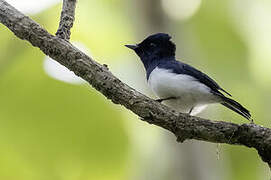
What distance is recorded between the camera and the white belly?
4.40 m

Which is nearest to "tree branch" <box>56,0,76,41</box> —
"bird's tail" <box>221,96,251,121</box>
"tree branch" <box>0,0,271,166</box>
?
"tree branch" <box>0,0,271,166</box>

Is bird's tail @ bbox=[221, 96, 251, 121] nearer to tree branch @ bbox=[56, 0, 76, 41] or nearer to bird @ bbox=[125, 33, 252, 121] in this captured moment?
bird @ bbox=[125, 33, 252, 121]

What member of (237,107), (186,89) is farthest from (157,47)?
(237,107)

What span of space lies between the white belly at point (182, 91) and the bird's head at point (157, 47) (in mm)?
607

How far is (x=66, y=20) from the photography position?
3939mm

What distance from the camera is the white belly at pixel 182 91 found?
4.40 meters

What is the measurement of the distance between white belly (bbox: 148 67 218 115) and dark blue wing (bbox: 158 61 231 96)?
0.06 metres

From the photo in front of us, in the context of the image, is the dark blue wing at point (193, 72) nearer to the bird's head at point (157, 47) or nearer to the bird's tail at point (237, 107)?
the bird's tail at point (237, 107)

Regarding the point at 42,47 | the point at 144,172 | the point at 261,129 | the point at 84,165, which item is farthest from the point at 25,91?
the point at 261,129

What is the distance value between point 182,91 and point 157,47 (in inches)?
35.5

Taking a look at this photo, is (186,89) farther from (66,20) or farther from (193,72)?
(66,20)

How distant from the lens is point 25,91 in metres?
5.66

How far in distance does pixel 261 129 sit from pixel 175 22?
2.33 meters

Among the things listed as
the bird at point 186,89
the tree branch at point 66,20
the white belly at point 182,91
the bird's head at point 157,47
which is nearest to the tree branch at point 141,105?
the tree branch at point 66,20
